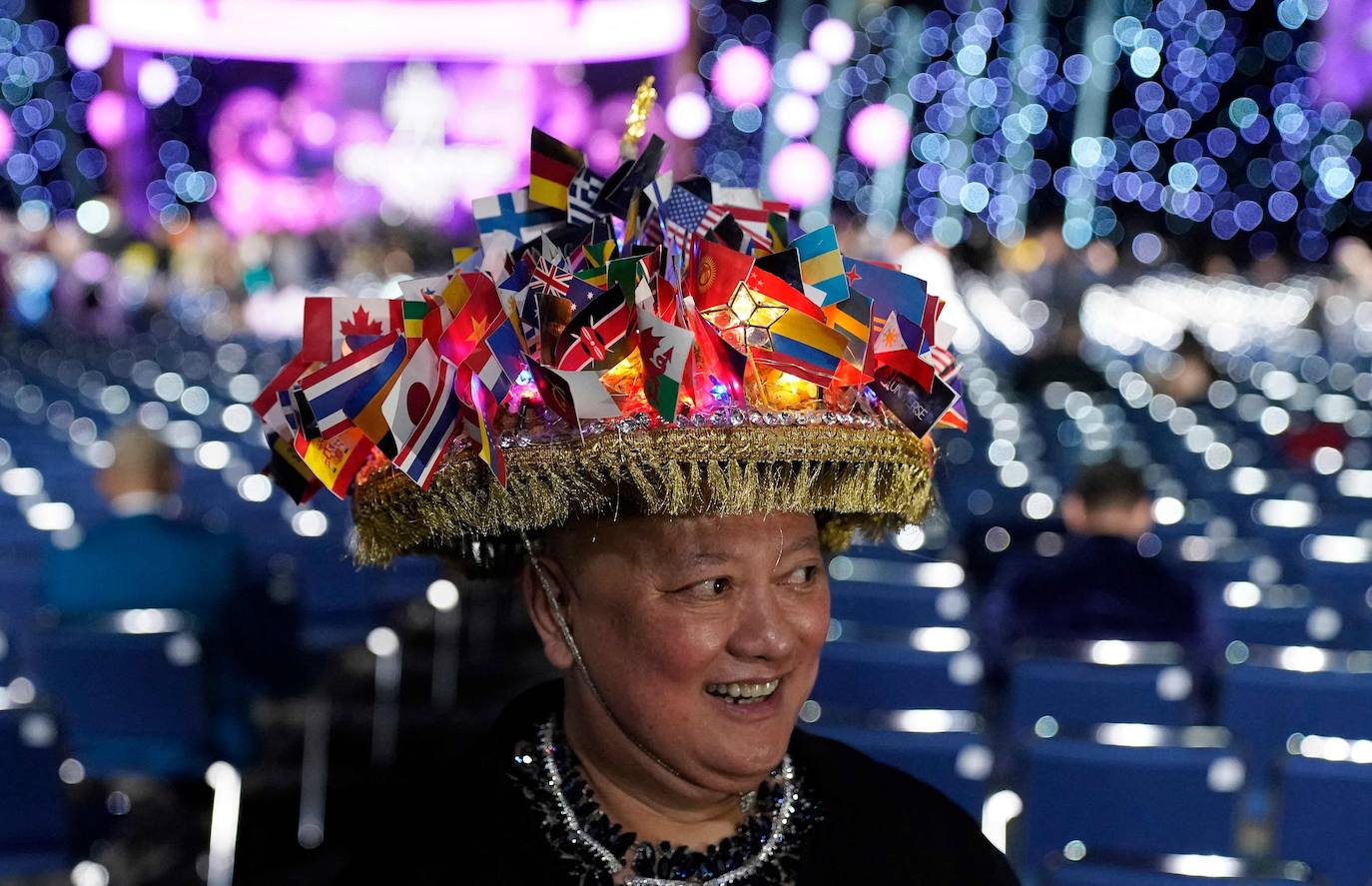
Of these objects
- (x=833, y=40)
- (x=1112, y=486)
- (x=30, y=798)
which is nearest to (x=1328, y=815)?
(x=1112, y=486)

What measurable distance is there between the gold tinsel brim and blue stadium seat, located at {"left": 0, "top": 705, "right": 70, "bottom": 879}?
1981 mm

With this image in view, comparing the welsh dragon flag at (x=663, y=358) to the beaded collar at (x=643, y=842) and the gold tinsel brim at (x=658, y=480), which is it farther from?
the beaded collar at (x=643, y=842)

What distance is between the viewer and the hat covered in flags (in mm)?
1648

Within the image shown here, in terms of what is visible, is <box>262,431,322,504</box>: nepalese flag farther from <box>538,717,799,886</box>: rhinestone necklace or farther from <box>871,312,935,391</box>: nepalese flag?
<box>871,312,935,391</box>: nepalese flag

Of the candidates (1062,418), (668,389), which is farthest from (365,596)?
(1062,418)

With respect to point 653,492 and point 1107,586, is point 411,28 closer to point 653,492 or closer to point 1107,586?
point 1107,586

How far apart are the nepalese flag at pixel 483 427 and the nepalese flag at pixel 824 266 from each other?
0.38 meters

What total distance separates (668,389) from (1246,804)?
2.86m

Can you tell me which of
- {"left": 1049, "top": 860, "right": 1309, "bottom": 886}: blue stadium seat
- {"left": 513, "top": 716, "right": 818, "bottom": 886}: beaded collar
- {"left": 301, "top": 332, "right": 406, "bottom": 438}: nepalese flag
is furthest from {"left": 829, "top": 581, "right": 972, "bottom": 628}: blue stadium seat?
{"left": 301, "top": 332, "right": 406, "bottom": 438}: nepalese flag

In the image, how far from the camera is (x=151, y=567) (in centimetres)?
460

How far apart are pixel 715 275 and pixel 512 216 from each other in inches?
17.6

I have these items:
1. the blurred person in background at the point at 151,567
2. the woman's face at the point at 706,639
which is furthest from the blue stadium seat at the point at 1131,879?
the blurred person in background at the point at 151,567

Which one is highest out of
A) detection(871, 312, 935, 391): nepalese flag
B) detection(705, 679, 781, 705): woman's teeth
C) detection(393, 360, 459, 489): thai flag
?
detection(871, 312, 935, 391): nepalese flag

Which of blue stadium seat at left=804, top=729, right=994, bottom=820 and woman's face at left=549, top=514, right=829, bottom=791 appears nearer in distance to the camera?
woman's face at left=549, top=514, right=829, bottom=791
